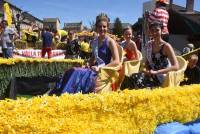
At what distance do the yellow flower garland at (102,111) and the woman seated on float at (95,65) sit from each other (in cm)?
130

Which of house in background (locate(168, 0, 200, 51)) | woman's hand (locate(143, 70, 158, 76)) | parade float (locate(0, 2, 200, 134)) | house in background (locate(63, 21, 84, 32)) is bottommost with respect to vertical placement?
house in background (locate(63, 21, 84, 32))

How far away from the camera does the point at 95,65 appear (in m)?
7.70

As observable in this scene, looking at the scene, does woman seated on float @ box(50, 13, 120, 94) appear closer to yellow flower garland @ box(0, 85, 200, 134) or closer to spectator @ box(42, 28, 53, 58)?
yellow flower garland @ box(0, 85, 200, 134)

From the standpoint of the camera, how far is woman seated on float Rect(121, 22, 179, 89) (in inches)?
287

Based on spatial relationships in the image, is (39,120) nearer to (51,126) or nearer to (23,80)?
(51,126)

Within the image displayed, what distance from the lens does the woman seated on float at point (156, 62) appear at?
7.30 metres

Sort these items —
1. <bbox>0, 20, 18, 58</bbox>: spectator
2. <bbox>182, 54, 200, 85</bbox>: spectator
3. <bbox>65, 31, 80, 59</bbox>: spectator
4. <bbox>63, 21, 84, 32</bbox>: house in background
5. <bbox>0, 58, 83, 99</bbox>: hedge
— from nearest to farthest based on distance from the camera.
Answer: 1. <bbox>182, 54, 200, 85</bbox>: spectator
2. <bbox>0, 58, 83, 99</bbox>: hedge
3. <bbox>0, 20, 18, 58</bbox>: spectator
4. <bbox>65, 31, 80, 59</bbox>: spectator
5. <bbox>63, 21, 84, 32</bbox>: house in background

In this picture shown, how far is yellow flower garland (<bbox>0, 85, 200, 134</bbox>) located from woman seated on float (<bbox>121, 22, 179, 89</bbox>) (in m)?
0.73

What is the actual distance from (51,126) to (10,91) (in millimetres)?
5759

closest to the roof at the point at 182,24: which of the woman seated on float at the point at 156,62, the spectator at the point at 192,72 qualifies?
the spectator at the point at 192,72

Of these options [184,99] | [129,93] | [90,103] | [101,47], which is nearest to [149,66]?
[101,47]

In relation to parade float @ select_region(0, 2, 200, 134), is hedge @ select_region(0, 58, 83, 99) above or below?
below

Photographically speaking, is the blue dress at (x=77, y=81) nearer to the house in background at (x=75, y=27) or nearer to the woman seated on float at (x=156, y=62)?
the woman seated on float at (x=156, y=62)

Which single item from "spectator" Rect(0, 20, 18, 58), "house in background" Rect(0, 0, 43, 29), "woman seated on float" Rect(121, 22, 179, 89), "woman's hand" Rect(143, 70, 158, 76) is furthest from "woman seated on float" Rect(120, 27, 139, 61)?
"house in background" Rect(0, 0, 43, 29)
